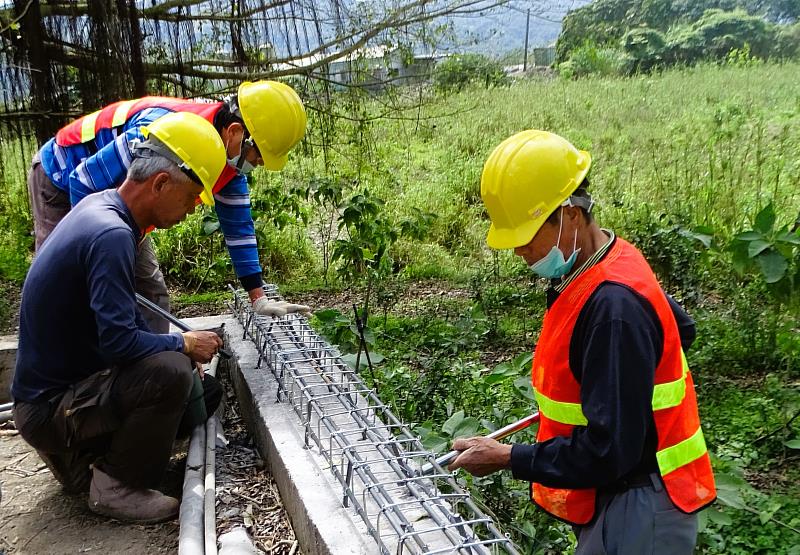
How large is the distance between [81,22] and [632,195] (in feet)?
16.3

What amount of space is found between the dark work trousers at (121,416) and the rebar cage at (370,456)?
1.67 ft

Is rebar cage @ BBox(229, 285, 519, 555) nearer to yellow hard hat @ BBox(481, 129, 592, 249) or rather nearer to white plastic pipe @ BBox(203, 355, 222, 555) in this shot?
white plastic pipe @ BBox(203, 355, 222, 555)

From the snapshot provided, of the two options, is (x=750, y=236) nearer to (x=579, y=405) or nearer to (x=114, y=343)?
(x=579, y=405)

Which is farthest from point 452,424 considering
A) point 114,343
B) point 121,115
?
point 121,115

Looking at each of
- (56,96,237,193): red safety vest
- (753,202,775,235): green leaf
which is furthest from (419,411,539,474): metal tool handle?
(56,96,237,193): red safety vest

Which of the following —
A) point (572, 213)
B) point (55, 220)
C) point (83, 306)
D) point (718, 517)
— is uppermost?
point (572, 213)

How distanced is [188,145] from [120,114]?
28.2 inches

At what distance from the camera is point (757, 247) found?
3170mm

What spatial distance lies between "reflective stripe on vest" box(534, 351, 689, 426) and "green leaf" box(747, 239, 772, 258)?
64.8 inches

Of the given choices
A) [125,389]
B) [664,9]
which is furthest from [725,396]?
[664,9]

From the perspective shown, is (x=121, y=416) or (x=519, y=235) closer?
(x=519, y=235)

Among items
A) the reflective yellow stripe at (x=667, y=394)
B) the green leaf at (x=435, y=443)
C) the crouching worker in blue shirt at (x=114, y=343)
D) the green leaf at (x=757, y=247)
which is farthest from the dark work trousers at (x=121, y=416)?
the green leaf at (x=757, y=247)

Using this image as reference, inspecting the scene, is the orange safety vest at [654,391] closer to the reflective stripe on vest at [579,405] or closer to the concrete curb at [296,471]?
the reflective stripe on vest at [579,405]

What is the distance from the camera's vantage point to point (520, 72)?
61.0 feet
